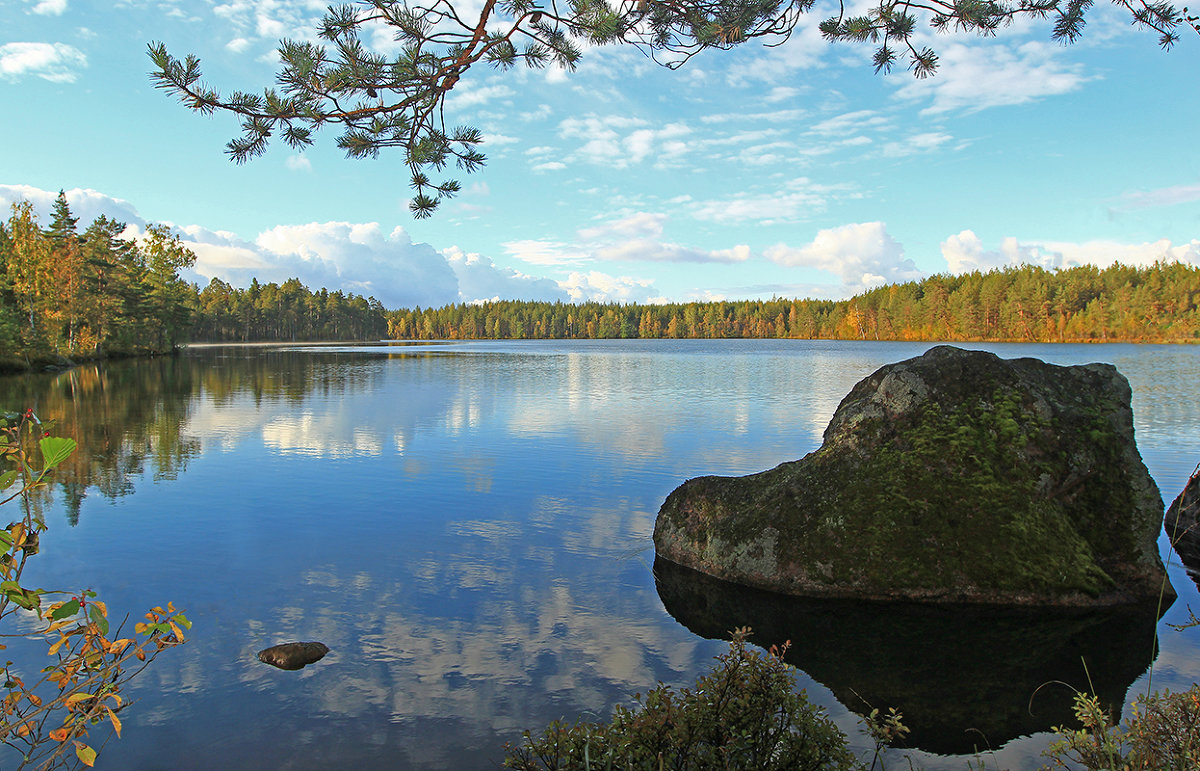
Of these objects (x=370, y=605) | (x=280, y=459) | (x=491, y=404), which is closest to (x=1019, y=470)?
(x=370, y=605)

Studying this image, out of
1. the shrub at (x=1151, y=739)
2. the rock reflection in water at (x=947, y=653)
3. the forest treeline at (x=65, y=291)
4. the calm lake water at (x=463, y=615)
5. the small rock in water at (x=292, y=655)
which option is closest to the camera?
the shrub at (x=1151, y=739)

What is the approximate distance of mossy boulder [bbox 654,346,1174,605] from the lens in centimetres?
810

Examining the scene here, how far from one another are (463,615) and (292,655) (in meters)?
1.83

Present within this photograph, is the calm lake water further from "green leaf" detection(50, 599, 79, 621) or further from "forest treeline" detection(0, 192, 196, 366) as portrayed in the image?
"forest treeline" detection(0, 192, 196, 366)

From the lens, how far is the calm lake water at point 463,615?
5.70 metres

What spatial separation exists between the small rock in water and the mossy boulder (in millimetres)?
4847

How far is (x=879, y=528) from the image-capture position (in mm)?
8352

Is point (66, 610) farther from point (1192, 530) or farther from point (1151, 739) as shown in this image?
point (1192, 530)

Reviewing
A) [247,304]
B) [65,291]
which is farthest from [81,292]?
[247,304]

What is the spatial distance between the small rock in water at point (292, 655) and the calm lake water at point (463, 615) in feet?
0.40

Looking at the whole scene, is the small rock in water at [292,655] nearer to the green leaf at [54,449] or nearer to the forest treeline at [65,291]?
the green leaf at [54,449]

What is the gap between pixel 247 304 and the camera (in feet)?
550

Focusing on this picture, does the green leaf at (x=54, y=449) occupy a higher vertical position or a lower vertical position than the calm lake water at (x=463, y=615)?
higher

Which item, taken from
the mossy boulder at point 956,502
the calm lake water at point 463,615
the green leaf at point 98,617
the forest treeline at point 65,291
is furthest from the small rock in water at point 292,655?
the forest treeline at point 65,291
